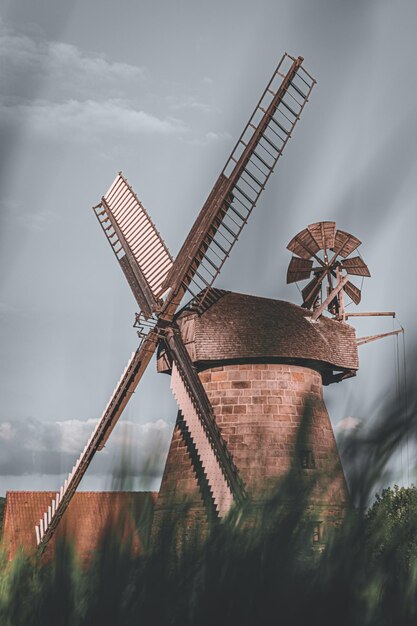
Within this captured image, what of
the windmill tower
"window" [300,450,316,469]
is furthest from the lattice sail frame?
"window" [300,450,316,469]

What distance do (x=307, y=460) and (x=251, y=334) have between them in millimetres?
18564

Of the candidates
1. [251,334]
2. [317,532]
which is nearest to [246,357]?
[251,334]

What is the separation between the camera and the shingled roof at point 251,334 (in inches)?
832

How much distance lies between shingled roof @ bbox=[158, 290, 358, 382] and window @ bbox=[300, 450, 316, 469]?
18005mm

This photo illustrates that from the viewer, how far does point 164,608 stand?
2.40 metres

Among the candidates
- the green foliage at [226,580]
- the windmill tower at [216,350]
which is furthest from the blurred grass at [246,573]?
the windmill tower at [216,350]

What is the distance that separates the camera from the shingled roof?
2112 centimetres

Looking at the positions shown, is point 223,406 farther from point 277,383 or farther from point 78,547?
point 78,547

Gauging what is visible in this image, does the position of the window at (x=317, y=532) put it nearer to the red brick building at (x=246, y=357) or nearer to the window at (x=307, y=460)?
the window at (x=307, y=460)

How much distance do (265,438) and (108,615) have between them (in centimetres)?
79

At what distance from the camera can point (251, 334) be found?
21172mm

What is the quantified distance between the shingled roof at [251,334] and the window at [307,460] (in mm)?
18005

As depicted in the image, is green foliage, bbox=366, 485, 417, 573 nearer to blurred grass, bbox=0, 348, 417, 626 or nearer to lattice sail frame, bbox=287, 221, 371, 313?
blurred grass, bbox=0, 348, 417, 626

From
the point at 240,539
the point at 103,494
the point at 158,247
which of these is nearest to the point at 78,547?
the point at 103,494
